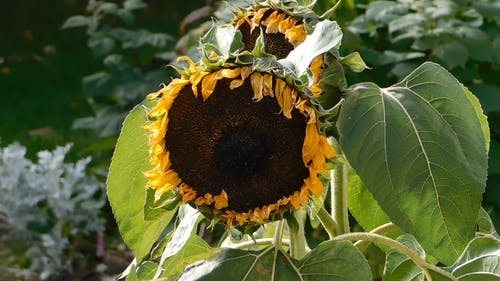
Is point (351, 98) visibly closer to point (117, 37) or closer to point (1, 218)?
point (1, 218)

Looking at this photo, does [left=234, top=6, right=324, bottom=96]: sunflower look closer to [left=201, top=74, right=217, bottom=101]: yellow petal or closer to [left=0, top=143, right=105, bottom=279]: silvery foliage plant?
[left=201, top=74, right=217, bottom=101]: yellow petal

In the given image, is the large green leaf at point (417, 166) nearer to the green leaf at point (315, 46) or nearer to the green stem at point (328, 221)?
the green leaf at point (315, 46)

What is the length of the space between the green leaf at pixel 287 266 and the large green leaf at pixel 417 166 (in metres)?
0.07

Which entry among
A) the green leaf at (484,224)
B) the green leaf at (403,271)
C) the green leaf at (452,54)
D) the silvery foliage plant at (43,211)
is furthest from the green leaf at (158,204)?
the silvery foliage plant at (43,211)

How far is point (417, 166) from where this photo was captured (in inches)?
39.1

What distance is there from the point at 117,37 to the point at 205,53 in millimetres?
2594

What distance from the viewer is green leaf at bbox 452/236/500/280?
44.1 inches

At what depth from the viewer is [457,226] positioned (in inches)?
39.4

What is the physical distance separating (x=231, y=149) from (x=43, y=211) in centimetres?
209

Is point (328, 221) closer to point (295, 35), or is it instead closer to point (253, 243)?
point (253, 243)

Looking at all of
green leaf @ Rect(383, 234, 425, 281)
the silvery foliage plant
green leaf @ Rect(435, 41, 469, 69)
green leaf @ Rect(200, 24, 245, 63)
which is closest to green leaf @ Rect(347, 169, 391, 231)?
green leaf @ Rect(383, 234, 425, 281)

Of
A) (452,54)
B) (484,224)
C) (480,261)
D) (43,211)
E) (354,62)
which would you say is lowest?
(43,211)

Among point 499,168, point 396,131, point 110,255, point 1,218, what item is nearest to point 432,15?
point 499,168

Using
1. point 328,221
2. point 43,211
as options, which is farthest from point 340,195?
point 43,211
